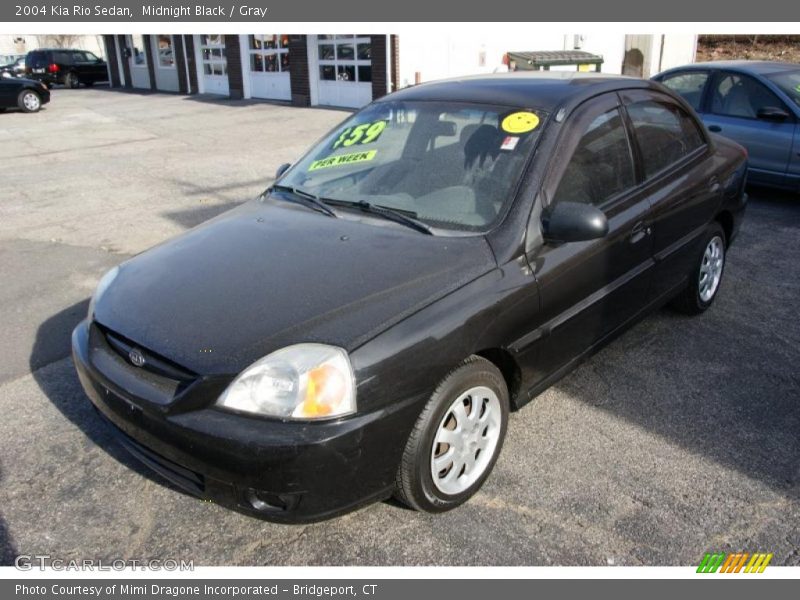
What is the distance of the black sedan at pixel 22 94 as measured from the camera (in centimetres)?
1803

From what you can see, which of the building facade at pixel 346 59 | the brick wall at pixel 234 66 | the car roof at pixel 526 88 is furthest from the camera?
the brick wall at pixel 234 66

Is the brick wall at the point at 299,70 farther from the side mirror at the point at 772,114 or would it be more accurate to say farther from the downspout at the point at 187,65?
the side mirror at the point at 772,114

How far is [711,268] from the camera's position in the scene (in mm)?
4781

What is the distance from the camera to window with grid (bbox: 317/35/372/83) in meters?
16.4

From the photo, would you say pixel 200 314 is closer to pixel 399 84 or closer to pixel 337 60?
pixel 399 84

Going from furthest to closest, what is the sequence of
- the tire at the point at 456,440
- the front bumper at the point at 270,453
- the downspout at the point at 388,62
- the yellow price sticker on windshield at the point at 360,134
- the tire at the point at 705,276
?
the downspout at the point at 388,62
the tire at the point at 705,276
the yellow price sticker on windshield at the point at 360,134
the tire at the point at 456,440
the front bumper at the point at 270,453

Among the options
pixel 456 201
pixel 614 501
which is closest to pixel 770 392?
pixel 614 501

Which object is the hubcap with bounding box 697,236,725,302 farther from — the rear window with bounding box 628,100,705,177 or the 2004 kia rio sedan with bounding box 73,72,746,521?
the rear window with bounding box 628,100,705,177

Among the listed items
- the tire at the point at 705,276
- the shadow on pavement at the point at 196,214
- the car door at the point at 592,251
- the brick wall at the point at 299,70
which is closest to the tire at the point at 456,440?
the car door at the point at 592,251

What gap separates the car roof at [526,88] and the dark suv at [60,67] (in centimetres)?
2999

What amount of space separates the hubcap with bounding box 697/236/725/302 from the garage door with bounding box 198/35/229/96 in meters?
20.0

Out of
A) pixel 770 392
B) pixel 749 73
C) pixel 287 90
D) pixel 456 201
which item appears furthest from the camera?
pixel 287 90
